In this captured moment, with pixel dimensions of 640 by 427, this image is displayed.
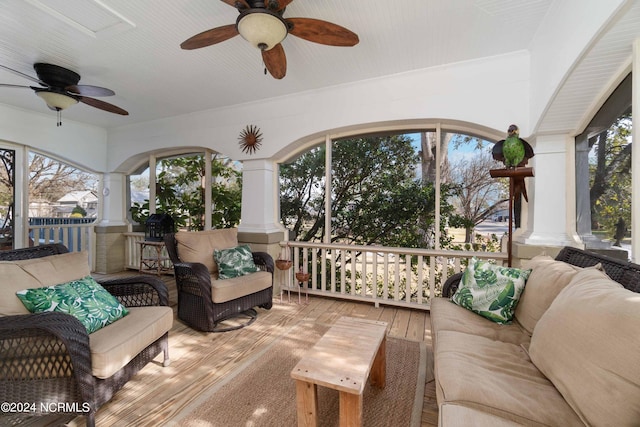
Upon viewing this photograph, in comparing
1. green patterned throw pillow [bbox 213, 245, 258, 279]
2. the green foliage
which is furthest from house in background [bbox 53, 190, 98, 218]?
green patterned throw pillow [bbox 213, 245, 258, 279]

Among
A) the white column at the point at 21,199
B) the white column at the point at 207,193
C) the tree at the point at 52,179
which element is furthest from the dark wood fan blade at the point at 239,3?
the tree at the point at 52,179

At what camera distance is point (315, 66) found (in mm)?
2883

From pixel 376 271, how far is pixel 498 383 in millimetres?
2219

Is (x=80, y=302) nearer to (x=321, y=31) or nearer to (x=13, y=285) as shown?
(x=13, y=285)

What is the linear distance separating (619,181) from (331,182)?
8.74ft

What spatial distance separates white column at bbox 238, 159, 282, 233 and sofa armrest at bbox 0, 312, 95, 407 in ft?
8.01

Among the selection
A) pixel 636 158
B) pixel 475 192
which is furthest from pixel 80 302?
pixel 475 192

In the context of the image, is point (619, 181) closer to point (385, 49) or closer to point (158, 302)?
point (385, 49)

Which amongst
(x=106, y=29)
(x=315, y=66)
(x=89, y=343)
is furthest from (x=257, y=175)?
(x=89, y=343)

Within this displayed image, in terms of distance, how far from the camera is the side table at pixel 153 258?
4.46 meters

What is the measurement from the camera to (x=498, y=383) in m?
1.15

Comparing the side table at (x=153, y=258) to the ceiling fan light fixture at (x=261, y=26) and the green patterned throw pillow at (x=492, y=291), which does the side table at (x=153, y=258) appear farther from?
the green patterned throw pillow at (x=492, y=291)

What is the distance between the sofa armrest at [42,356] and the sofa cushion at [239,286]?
1185 mm

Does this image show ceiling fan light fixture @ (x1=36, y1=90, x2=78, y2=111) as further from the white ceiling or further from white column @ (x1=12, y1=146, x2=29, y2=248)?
white column @ (x1=12, y1=146, x2=29, y2=248)
